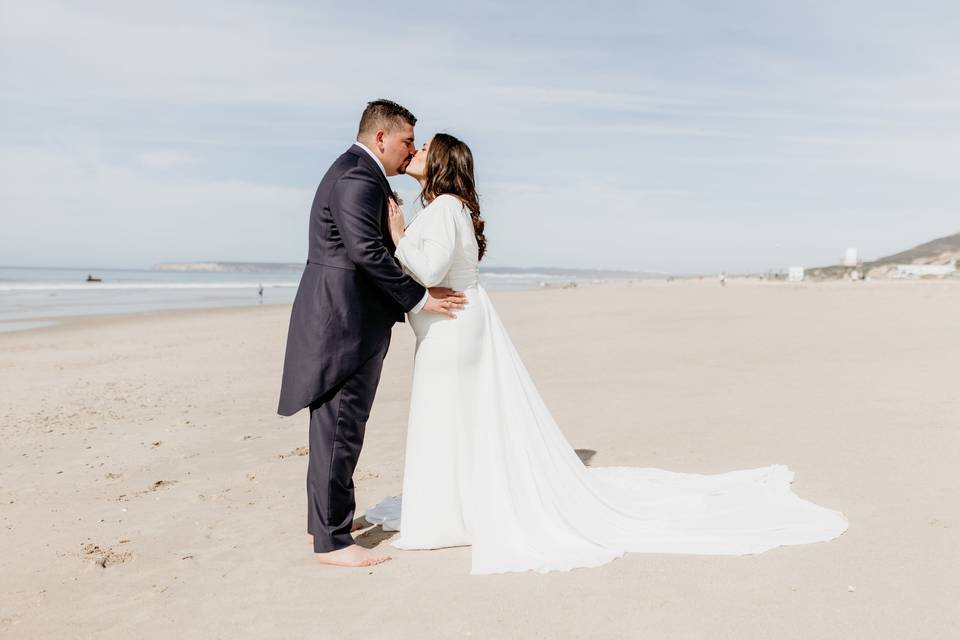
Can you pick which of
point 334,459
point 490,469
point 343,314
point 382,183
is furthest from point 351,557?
point 382,183

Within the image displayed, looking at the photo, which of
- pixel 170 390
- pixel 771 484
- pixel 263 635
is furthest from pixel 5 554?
pixel 170 390

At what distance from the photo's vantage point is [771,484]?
4.70 metres

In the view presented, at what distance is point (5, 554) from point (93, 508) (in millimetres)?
788

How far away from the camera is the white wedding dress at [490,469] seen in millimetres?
3791

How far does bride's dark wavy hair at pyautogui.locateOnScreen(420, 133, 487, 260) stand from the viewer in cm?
389

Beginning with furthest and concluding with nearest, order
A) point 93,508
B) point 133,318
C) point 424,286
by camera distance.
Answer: point 133,318, point 93,508, point 424,286

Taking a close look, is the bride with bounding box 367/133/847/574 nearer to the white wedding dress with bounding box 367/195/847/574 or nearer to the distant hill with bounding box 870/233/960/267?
the white wedding dress with bounding box 367/195/847/574

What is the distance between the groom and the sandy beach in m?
0.35

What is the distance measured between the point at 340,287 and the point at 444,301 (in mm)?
563

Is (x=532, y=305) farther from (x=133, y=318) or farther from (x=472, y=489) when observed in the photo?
(x=472, y=489)

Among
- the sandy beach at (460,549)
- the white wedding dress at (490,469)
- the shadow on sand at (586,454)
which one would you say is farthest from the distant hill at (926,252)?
the white wedding dress at (490,469)

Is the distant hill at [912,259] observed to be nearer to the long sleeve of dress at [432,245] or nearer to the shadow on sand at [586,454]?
the shadow on sand at [586,454]

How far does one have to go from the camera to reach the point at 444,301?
3910 millimetres

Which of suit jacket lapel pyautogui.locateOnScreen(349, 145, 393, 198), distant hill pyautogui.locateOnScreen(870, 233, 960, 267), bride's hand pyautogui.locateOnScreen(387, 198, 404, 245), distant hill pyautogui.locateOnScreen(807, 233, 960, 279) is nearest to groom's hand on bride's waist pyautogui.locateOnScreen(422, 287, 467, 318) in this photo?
bride's hand pyautogui.locateOnScreen(387, 198, 404, 245)
